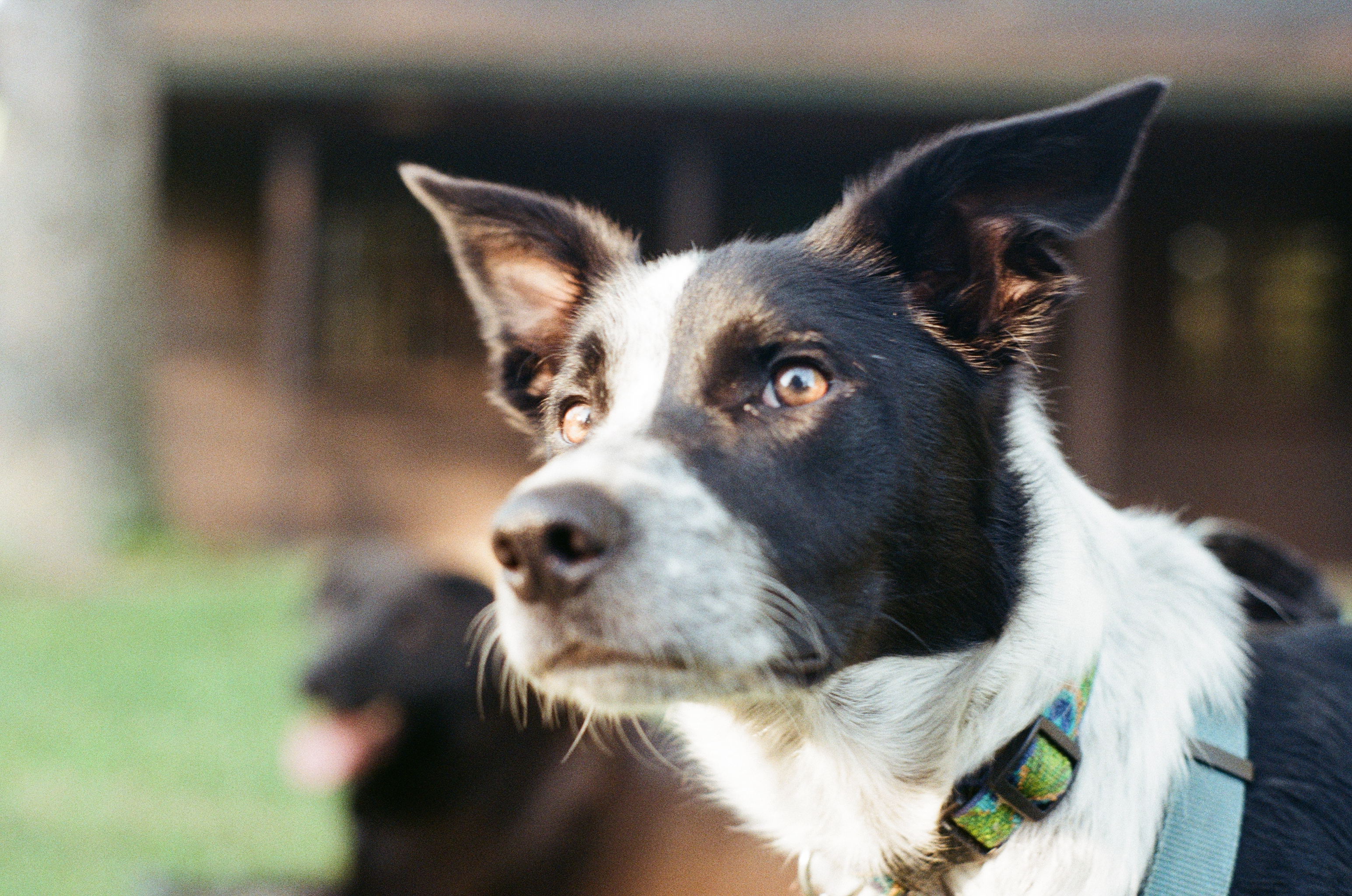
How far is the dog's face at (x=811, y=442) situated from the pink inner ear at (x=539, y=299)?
28 centimetres

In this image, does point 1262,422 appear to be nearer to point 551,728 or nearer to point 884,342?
point 551,728

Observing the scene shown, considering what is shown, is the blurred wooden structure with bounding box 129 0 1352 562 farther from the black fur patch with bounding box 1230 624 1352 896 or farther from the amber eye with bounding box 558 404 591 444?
the black fur patch with bounding box 1230 624 1352 896

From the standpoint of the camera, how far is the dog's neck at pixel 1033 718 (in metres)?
1.65

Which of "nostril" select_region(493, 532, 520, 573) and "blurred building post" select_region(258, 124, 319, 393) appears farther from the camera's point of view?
"blurred building post" select_region(258, 124, 319, 393)

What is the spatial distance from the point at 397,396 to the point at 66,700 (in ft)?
19.6

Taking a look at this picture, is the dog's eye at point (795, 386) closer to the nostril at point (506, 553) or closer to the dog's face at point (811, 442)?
the dog's face at point (811, 442)

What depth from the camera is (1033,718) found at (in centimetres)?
165

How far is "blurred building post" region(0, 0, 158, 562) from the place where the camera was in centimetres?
855

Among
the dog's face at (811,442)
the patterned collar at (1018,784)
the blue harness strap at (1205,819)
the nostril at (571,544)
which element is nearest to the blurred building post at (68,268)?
the dog's face at (811,442)

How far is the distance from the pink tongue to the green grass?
35cm

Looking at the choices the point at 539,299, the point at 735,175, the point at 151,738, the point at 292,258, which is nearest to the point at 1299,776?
the point at 539,299

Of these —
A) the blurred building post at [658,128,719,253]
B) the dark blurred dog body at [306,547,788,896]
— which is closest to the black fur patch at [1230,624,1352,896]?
the dark blurred dog body at [306,547,788,896]

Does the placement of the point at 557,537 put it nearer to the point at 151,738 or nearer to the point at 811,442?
the point at 811,442

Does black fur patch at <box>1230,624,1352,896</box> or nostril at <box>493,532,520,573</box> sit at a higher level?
nostril at <box>493,532,520,573</box>
